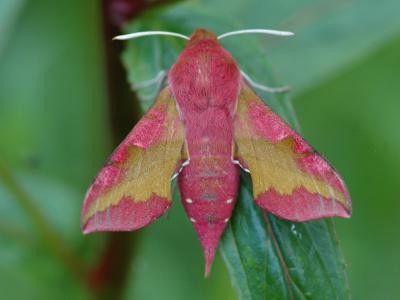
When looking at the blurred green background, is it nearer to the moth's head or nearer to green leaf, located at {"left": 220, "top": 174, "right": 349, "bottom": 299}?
the moth's head

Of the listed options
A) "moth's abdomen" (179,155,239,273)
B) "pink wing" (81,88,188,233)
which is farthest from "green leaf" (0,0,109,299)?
"moth's abdomen" (179,155,239,273)

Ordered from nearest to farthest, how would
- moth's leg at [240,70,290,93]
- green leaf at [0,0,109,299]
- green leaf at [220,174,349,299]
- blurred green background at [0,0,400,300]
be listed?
green leaf at [220,174,349,299]
moth's leg at [240,70,290,93]
blurred green background at [0,0,400,300]
green leaf at [0,0,109,299]

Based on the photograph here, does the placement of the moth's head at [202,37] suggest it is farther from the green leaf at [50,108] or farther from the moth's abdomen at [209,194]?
the green leaf at [50,108]

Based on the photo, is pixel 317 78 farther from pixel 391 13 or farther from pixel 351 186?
pixel 351 186

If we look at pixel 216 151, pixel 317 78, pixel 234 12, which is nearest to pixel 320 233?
pixel 216 151

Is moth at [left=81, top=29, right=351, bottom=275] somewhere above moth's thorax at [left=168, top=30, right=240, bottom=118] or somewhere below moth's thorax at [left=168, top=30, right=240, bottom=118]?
below
